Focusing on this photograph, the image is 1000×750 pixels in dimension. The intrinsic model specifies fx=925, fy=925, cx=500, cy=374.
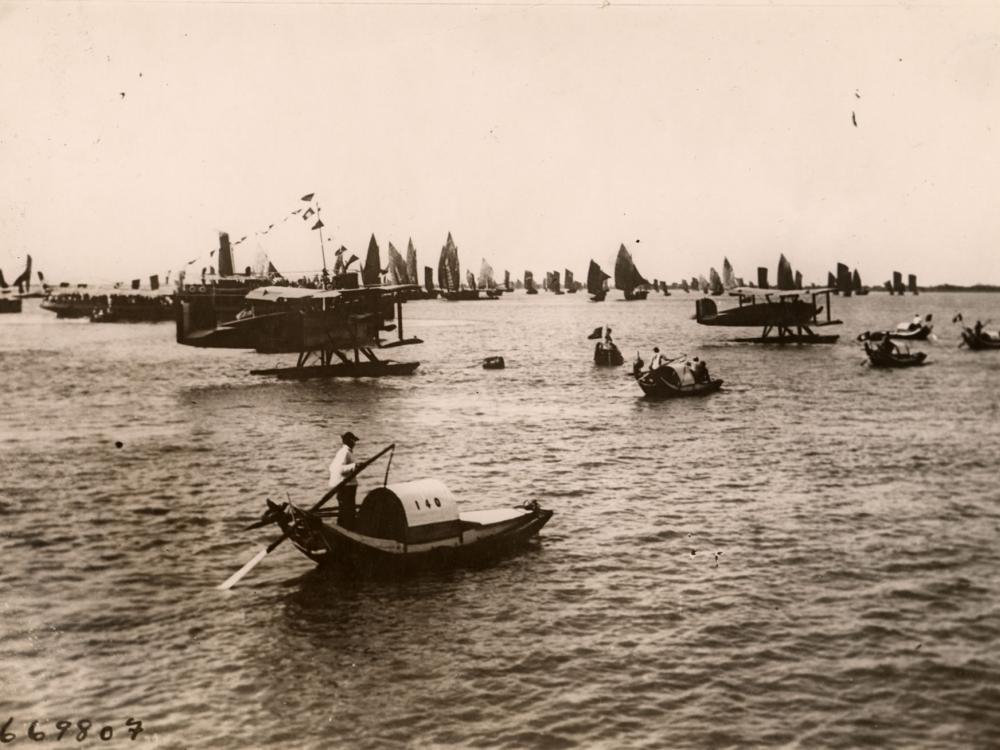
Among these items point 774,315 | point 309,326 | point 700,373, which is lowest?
point 700,373

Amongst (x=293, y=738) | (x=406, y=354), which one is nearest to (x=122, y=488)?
(x=293, y=738)

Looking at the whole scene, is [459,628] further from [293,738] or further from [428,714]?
[293,738]

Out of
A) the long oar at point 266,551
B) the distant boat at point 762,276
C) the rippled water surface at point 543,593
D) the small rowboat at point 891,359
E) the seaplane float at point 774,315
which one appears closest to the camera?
the rippled water surface at point 543,593

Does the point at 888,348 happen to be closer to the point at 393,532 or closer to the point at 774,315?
the point at 774,315

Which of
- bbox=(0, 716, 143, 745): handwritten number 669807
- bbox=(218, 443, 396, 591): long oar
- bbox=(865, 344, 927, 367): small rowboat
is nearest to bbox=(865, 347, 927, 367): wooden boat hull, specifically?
bbox=(865, 344, 927, 367): small rowboat

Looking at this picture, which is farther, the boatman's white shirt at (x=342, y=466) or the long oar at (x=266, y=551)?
the boatman's white shirt at (x=342, y=466)

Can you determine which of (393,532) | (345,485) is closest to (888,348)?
(393,532)

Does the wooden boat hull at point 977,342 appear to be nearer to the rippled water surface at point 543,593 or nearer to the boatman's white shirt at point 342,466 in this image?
the rippled water surface at point 543,593

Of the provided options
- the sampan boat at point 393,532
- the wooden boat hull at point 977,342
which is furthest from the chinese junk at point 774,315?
the sampan boat at point 393,532
